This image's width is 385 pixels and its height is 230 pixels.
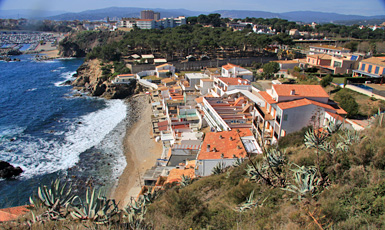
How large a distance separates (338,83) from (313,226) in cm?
2383

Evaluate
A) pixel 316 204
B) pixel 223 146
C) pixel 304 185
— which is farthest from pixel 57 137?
pixel 316 204

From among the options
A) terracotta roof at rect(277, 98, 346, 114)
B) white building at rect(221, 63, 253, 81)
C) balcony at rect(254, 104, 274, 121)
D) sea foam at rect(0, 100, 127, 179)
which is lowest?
sea foam at rect(0, 100, 127, 179)

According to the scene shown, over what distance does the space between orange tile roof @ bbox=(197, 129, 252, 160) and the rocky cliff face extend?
25.3 meters

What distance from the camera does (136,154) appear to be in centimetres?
2125

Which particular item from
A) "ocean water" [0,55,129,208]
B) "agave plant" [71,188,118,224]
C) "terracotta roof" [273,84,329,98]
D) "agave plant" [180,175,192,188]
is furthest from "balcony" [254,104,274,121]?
"agave plant" [71,188,118,224]

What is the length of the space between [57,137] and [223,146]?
17346 mm

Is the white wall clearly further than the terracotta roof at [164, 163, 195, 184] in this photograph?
Yes

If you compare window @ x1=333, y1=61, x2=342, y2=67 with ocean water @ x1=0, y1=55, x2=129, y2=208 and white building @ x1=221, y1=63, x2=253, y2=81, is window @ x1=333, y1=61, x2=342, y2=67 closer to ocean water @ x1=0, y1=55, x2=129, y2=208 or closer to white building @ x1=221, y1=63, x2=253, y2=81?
white building @ x1=221, y1=63, x2=253, y2=81

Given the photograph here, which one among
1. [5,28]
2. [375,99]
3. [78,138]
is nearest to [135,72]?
[78,138]

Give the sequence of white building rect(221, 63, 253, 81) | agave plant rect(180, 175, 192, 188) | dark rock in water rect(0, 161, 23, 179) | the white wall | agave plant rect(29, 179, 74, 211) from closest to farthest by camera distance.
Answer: agave plant rect(29, 179, 74, 211)
agave plant rect(180, 175, 192, 188)
the white wall
dark rock in water rect(0, 161, 23, 179)
white building rect(221, 63, 253, 81)

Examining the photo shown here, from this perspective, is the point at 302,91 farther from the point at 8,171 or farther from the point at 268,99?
the point at 8,171

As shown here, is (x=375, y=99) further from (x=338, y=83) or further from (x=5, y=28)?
(x=5, y=28)

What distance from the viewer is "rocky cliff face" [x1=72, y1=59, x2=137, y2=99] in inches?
1533

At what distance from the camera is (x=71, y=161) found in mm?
20547
